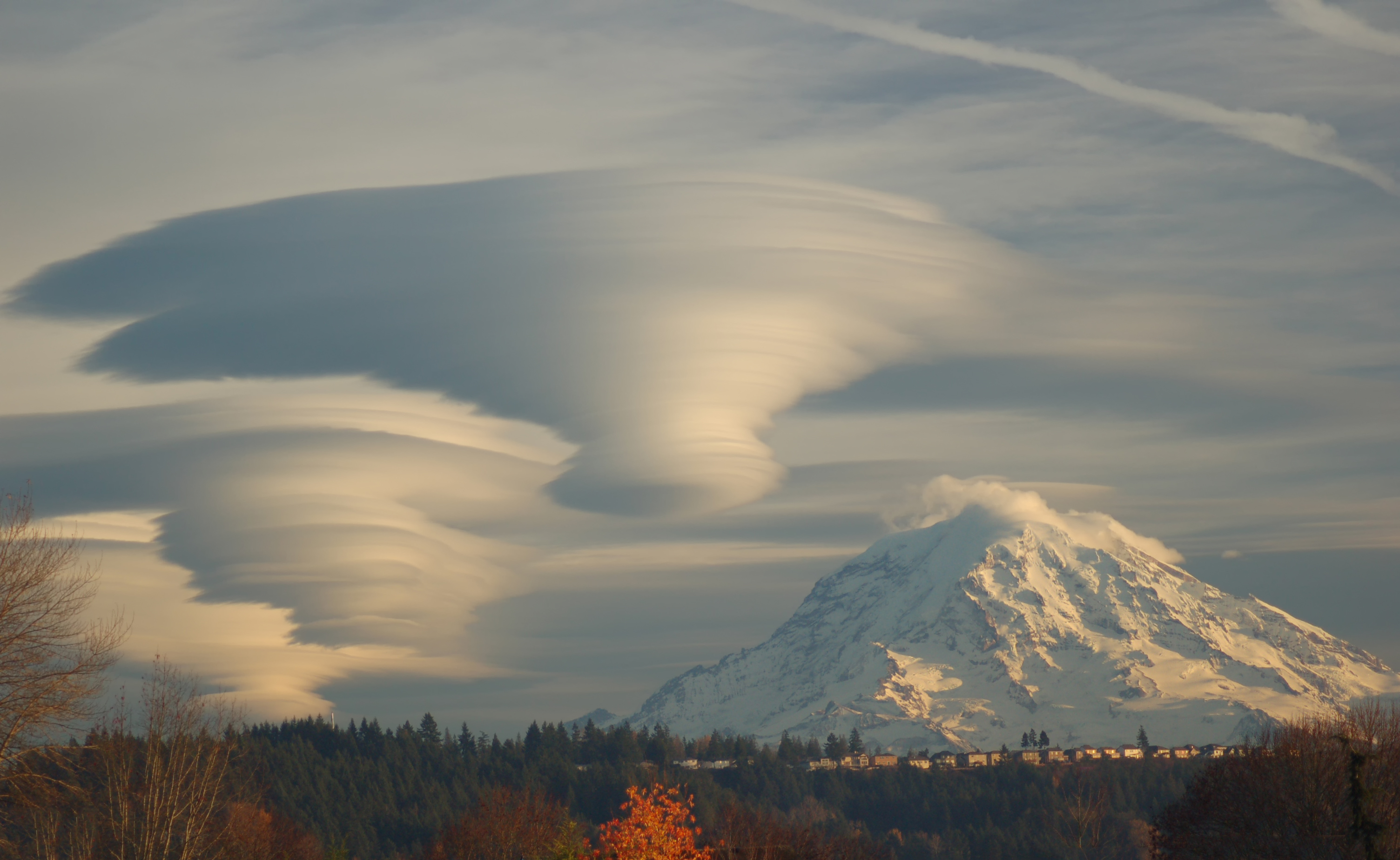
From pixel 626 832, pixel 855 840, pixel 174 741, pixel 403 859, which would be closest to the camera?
pixel 626 832

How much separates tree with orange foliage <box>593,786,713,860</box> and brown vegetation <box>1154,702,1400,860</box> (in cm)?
2655

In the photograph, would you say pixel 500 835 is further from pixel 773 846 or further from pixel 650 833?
pixel 650 833

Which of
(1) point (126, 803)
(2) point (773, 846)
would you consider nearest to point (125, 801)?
(1) point (126, 803)

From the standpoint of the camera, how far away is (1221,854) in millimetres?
69312

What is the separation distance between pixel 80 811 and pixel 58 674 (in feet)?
84.5

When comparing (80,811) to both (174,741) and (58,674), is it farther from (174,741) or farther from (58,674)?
(58,674)

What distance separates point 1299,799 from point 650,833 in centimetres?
3835

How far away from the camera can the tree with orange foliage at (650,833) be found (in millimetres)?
41188

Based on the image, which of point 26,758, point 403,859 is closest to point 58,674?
point 26,758

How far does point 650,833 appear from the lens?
41.8 m

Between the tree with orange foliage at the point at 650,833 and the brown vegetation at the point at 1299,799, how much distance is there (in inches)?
1045

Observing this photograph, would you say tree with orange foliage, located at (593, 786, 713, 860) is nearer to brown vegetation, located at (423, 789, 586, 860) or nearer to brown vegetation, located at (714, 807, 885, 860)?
brown vegetation, located at (714, 807, 885, 860)

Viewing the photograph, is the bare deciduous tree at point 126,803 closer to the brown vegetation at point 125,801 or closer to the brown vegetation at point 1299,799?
the brown vegetation at point 125,801

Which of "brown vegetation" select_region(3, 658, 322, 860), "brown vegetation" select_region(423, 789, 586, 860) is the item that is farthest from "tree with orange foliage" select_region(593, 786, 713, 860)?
"brown vegetation" select_region(423, 789, 586, 860)
